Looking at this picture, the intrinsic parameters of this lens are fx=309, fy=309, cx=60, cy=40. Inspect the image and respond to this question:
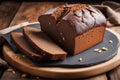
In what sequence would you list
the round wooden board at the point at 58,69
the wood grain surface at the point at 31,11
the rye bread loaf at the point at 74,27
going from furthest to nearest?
the wood grain surface at the point at 31,11 → the rye bread loaf at the point at 74,27 → the round wooden board at the point at 58,69

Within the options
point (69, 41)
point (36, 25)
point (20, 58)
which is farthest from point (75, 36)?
point (36, 25)

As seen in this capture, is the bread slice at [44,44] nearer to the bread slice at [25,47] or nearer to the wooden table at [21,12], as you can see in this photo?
the bread slice at [25,47]

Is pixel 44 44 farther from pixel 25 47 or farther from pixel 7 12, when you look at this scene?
pixel 7 12

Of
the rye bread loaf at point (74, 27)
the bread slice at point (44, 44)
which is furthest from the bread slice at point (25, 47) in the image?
the rye bread loaf at point (74, 27)

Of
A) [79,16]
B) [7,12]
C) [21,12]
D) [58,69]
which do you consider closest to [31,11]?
[21,12]

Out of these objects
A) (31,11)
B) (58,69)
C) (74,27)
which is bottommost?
(31,11)

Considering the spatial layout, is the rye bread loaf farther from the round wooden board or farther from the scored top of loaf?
the round wooden board

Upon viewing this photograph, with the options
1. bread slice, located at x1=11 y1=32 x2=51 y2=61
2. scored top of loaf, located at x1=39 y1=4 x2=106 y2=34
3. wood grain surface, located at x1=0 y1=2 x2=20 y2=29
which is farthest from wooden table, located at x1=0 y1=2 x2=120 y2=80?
scored top of loaf, located at x1=39 y1=4 x2=106 y2=34
